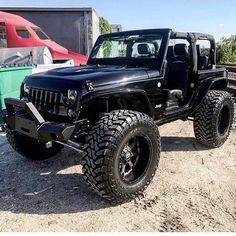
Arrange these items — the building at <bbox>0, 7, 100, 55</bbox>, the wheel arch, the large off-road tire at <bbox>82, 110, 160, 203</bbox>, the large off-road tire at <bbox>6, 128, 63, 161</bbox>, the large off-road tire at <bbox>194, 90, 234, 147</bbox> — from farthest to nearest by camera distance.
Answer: the building at <bbox>0, 7, 100, 55</bbox> → the large off-road tire at <bbox>194, 90, 234, 147</bbox> → the large off-road tire at <bbox>6, 128, 63, 161</bbox> → the wheel arch → the large off-road tire at <bbox>82, 110, 160, 203</bbox>

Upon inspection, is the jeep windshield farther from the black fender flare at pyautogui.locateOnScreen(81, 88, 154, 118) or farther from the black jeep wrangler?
the black fender flare at pyautogui.locateOnScreen(81, 88, 154, 118)

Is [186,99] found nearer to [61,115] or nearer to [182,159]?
[182,159]

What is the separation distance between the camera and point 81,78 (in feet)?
11.9

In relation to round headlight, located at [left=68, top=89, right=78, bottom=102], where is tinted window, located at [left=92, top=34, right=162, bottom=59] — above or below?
above

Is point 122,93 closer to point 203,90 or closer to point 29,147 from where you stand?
point 29,147

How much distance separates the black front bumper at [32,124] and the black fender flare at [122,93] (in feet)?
1.18

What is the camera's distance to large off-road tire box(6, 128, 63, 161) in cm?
443

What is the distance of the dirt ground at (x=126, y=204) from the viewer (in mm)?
3105

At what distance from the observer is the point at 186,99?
5145 millimetres

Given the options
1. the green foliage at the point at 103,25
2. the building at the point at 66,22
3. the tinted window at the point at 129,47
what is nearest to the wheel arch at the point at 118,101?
the tinted window at the point at 129,47

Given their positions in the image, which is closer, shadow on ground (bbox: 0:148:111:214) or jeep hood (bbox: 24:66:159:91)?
shadow on ground (bbox: 0:148:111:214)

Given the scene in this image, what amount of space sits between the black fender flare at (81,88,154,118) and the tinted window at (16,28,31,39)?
373 inches

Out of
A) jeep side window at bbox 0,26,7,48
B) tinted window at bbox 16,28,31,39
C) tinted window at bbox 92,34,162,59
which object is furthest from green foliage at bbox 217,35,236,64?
tinted window at bbox 92,34,162,59

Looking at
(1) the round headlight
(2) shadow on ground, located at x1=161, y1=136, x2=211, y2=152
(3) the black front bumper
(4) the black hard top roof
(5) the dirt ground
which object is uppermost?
(4) the black hard top roof
